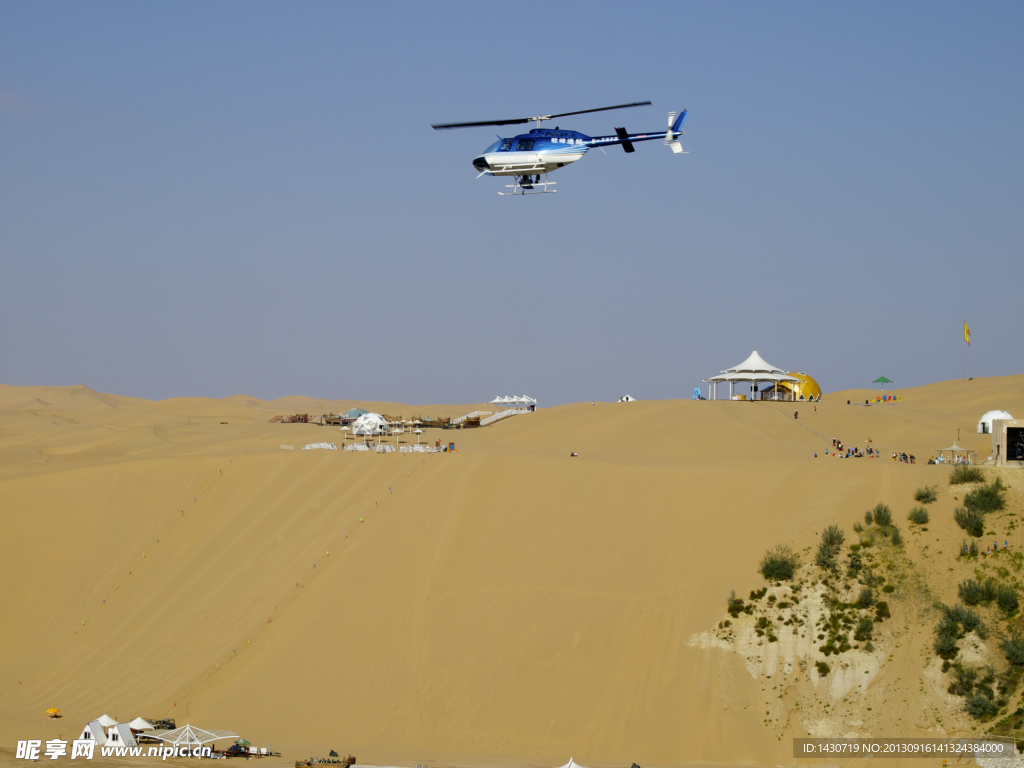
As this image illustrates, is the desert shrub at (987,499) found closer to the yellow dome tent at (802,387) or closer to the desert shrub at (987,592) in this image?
the desert shrub at (987,592)

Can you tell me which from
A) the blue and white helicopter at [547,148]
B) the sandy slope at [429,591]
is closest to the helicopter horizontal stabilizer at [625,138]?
the blue and white helicopter at [547,148]

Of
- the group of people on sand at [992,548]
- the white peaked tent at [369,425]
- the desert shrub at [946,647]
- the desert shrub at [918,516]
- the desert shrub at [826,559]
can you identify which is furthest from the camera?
the white peaked tent at [369,425]

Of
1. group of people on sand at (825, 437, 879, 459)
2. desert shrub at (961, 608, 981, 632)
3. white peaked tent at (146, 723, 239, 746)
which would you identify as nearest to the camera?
white peaked tent at (146, 723, 239, 746)

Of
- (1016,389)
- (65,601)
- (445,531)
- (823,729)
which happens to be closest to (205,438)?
(65,601)

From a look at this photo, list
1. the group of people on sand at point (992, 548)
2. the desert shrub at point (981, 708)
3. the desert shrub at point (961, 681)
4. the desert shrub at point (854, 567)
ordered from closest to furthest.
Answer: the desert shrub at point (981, 708) → the desert shrub at point (961, 681) → the group of people on sand at point (992, 548) → the desert shrub at point (854, 567)

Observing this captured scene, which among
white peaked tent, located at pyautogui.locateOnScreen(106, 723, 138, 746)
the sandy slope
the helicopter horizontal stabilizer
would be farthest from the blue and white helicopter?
white peaked tent, located at pyautogui.locateOnScreen(106, 723, 138, 746)

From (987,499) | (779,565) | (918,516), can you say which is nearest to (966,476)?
(987,499)

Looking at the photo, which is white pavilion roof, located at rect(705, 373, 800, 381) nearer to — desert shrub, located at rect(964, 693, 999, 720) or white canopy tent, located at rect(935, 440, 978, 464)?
white canopy tent, located at rect(935, 440, 978, 464)
